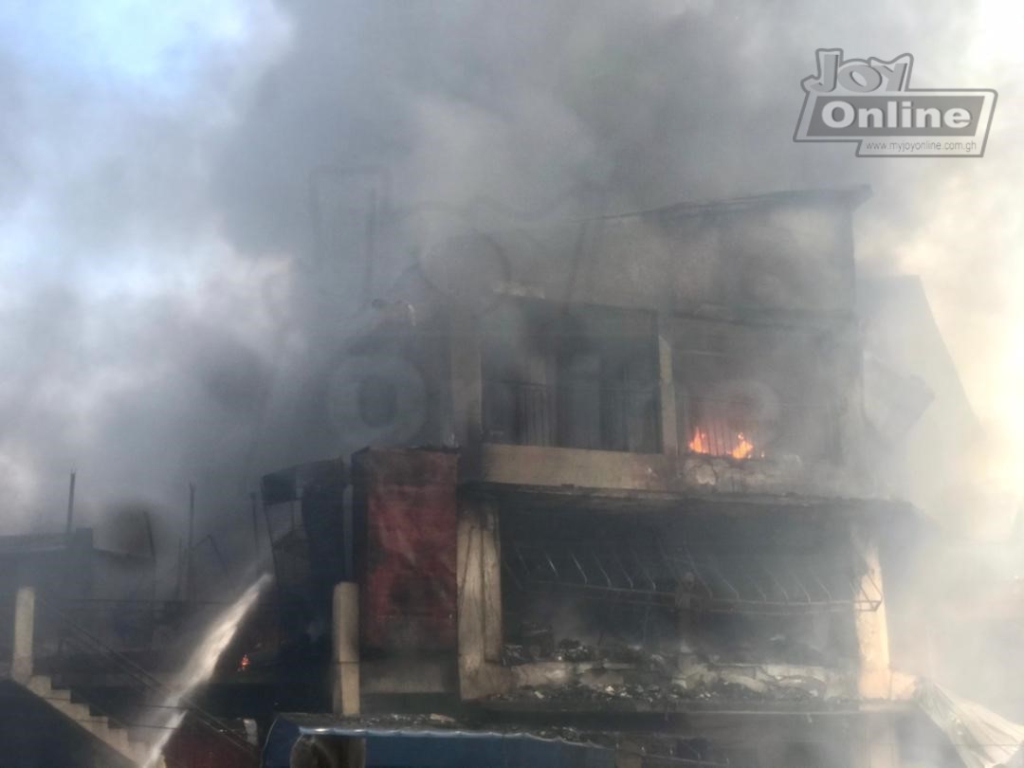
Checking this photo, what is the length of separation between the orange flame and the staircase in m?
8.63

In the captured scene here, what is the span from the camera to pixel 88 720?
1448 cm

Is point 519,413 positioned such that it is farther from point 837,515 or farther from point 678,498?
point 837,515

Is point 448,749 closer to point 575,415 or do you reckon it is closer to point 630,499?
point 630,499

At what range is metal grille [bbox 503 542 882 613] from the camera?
52.2ft

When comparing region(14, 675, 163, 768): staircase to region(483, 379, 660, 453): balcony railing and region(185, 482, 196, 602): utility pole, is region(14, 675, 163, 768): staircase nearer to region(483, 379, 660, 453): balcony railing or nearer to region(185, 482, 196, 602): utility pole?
region(483, 379, 660, 453): balcony railing

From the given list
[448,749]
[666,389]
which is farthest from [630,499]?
[448,749]

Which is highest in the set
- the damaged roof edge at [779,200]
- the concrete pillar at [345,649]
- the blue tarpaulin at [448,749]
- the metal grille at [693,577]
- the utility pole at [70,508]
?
the damaged roof edge at [779,200]

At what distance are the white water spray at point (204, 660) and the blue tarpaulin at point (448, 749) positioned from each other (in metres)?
3.41

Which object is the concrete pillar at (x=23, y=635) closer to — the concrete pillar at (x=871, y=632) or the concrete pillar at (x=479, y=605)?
the concrete pillar at (x=479, y=605)

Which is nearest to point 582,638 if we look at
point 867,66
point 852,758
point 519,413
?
point 519,413

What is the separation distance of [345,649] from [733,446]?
6848 mm

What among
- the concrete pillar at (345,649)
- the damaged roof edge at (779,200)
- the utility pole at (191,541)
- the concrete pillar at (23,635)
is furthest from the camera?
the utility pole at (191,541)

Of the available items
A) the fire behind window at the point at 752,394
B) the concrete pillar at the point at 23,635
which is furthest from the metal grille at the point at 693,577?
the concrete pillar at the point at 23,635

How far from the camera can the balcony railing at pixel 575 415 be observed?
16375 mm
